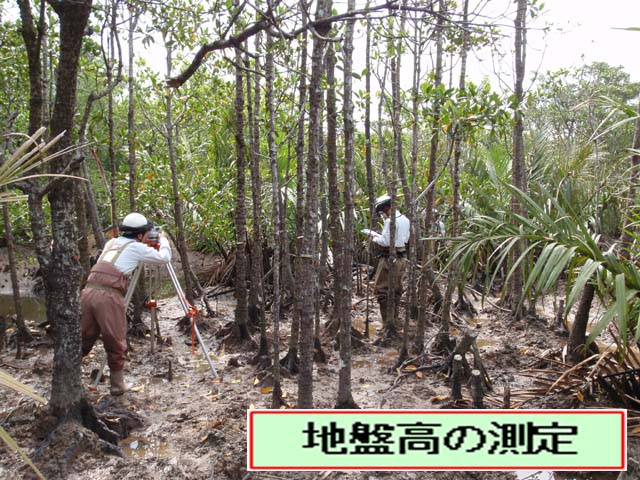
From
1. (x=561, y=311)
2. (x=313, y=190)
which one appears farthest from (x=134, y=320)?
(x=561, y=311)

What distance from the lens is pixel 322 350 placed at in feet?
→ 19.4

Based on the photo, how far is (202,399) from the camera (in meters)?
4.93

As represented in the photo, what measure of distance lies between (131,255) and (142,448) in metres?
1.69

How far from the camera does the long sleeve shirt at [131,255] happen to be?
4.95 metres

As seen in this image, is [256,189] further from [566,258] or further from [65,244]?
[566,258]

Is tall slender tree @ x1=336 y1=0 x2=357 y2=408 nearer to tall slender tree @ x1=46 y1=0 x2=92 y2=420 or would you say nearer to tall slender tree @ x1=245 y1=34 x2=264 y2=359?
tall slender tree @ x1=245 y1=34 x2=264 y2=359

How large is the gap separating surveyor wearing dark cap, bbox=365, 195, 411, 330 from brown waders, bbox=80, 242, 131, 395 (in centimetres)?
304

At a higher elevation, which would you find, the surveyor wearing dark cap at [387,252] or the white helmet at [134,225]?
the white helmet at [134,225]

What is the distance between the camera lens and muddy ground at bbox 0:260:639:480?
11.9 ft

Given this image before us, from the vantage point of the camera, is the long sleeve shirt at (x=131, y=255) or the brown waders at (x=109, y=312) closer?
the brown waders at (x=109, y=312)

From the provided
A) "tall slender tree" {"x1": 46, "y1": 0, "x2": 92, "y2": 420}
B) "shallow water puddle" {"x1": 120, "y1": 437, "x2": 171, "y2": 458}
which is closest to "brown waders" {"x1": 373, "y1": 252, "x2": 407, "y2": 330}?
"shallow water puddle" {"x1": 120, "y1": 437, "x2": 171, "y2": 458}

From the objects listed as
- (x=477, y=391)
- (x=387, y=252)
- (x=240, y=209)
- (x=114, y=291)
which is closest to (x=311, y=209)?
(x=477, y=391)

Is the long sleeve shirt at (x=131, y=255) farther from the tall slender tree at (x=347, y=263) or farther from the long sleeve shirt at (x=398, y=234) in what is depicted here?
the long sleeve shirt at (x=398, y=234)

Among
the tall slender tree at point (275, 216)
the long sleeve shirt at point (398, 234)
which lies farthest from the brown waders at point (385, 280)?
the tall slender tree at point (275, 216)
